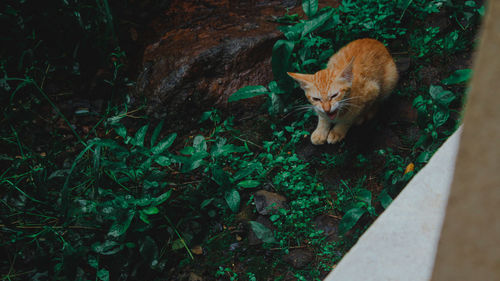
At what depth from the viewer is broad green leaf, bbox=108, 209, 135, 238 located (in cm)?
211

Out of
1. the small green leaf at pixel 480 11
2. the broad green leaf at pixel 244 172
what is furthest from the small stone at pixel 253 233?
the small green leaf at pixel 480 11

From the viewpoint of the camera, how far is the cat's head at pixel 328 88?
225cm

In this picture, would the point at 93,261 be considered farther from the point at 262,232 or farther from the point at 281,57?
the point at 281,57

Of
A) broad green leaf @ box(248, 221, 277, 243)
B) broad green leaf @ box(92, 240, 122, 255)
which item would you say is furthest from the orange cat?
broad green leaf @ box(92, 240, 122, 255)

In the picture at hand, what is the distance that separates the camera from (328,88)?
2.26m

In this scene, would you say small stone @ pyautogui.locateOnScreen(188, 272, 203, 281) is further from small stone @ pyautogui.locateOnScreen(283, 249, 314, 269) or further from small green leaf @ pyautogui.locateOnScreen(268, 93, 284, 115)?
small green leaf @ pyautogui.locateOnScreen(268, 93, 284, 115)

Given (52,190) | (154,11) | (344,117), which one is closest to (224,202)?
(344,117)

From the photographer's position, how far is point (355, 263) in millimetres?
1069

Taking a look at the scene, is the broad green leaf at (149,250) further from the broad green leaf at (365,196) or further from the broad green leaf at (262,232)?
the broad green leaf at (365,196)

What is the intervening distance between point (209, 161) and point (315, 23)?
49.0 inches

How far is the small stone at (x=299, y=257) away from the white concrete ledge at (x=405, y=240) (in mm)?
1099

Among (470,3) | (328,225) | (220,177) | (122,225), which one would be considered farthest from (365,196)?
(470,3)

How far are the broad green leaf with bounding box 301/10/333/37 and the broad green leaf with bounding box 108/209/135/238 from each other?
5.51 ft

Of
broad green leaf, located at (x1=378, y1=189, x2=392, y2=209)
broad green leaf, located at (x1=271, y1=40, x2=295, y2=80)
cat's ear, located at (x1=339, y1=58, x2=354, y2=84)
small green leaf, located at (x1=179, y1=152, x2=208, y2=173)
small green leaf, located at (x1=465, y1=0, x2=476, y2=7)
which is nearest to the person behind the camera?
broad green leaf, located at (x1=378, y1=189, x2=392, y2=209)
